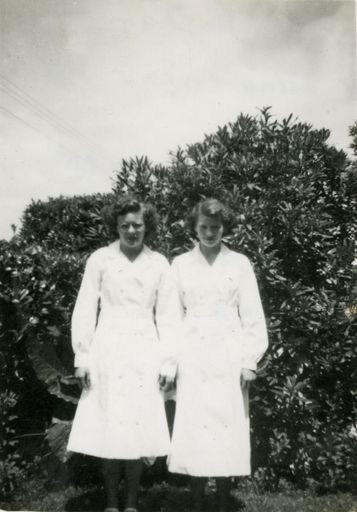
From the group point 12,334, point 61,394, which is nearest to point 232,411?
point 61,394

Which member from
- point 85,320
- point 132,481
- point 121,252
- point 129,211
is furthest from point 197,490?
point 129,211

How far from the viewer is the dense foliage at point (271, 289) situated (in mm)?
3971

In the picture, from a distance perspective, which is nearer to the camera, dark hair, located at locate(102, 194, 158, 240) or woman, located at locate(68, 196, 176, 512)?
woman, located at locate(68, 196, 176, 512)

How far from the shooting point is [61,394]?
399 centimetres

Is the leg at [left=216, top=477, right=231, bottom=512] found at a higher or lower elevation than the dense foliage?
lower

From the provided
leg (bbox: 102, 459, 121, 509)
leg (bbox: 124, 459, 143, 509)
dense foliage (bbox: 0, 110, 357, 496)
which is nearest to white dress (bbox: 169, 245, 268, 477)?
leg (bbox: 124, 459, 143, 509)

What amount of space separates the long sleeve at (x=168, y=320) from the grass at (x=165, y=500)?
125 centimetres

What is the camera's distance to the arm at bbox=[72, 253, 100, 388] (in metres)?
3.34

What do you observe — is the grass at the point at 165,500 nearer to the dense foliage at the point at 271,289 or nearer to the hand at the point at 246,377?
the dense foliage at the point at 271,289

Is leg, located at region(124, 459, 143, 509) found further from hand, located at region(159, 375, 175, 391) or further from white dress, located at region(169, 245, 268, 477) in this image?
hand, located at region(159, 375, 175, 391)

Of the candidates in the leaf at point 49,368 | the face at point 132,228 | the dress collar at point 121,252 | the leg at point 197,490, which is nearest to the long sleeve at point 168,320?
the dress collar at point 121,252

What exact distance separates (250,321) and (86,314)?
1.18 m

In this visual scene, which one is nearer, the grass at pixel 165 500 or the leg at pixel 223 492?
the leg at pixel 223 492

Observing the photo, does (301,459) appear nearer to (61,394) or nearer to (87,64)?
(61,394)
